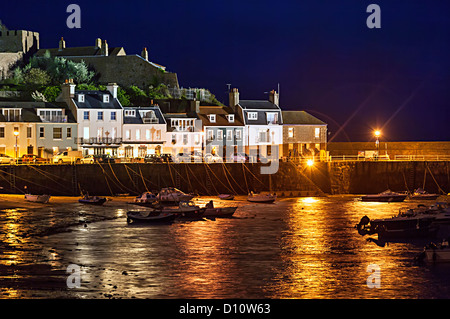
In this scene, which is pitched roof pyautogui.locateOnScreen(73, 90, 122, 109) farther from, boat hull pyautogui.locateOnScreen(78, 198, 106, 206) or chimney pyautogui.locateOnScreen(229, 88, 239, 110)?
boat hull pyautogui.locateOnScreen(78, 198, 106, 206)

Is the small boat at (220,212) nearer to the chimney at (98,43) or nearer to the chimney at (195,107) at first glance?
the chimney at (195,107)

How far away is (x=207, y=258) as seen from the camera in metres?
36.7

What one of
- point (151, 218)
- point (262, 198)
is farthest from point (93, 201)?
point (262, 198)

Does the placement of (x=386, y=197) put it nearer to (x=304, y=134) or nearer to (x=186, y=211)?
(x=186, y=211)

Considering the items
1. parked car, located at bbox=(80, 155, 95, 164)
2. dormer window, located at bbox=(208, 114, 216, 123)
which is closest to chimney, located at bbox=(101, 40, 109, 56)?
dormer window, located at bbox=(208, 114, 216, 123)

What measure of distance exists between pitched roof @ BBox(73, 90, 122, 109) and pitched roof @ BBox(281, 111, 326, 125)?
23454mm

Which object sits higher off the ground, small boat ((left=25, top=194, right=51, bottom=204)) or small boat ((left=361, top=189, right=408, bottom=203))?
small boat ((left=25, top=194, right=51, bottom=204))

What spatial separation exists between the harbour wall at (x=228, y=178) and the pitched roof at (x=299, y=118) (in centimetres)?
2446

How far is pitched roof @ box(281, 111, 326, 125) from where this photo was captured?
97375 millimetres

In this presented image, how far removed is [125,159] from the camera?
74188 millimetres

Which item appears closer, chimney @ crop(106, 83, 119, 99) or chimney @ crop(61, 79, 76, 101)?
chimney @ crop(61, 79, 76, 101)

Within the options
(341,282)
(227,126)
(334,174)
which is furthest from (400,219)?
Result: (227,126)
